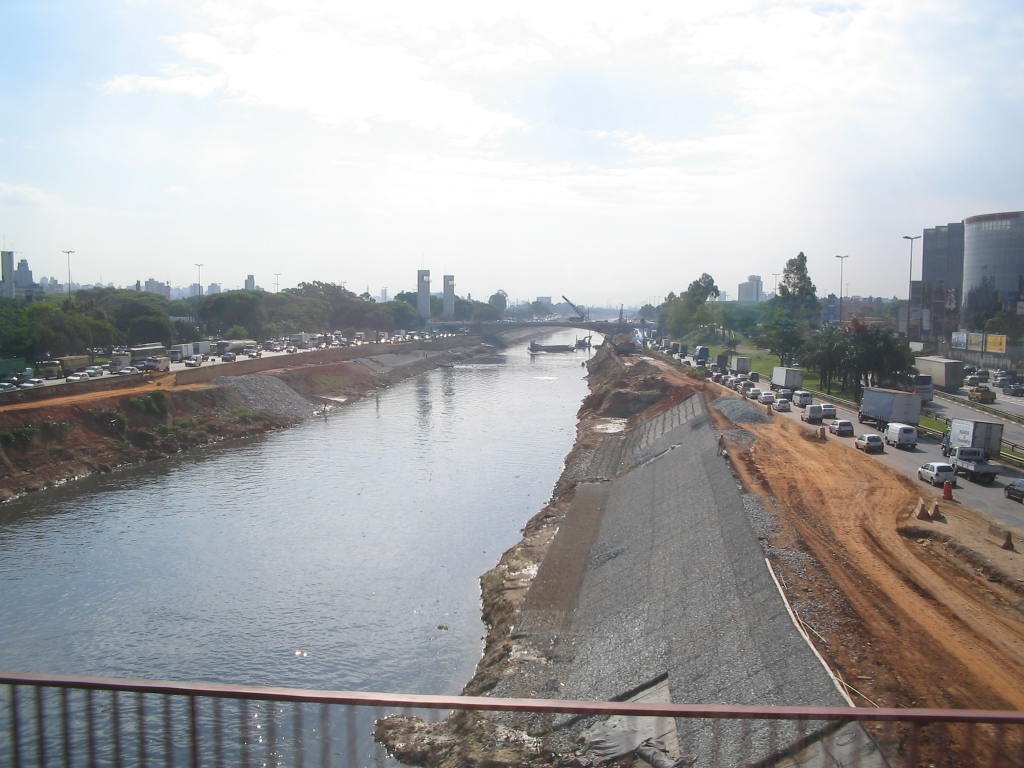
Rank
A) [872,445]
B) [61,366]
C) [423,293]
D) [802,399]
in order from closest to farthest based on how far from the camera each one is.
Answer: [872,445] < [802,399] < [61,366] < [423,293]

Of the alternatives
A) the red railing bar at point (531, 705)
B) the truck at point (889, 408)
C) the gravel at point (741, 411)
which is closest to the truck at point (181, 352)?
the gravel at point (741, 411)

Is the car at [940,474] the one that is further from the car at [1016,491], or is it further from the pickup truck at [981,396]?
the pickup truck at [981,396]

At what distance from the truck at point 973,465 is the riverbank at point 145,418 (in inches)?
894

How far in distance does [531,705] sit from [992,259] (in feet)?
239

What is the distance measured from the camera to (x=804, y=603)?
369 inches

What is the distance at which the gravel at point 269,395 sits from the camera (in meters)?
34.6

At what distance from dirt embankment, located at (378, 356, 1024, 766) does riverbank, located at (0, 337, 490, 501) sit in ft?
48.4

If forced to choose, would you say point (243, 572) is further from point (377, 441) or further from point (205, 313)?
point (205, 313)

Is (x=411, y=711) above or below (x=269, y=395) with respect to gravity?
above

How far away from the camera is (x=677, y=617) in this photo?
10523 millimetres

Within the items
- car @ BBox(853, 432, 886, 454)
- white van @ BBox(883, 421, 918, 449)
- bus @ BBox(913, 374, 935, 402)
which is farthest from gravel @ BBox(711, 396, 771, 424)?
bus @ BBox(913, 374, 935, 402)

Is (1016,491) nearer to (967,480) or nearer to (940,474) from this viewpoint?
(940,474)

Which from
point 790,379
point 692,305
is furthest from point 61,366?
point 692,305

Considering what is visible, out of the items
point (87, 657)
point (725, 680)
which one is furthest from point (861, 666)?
point (87, 657)
